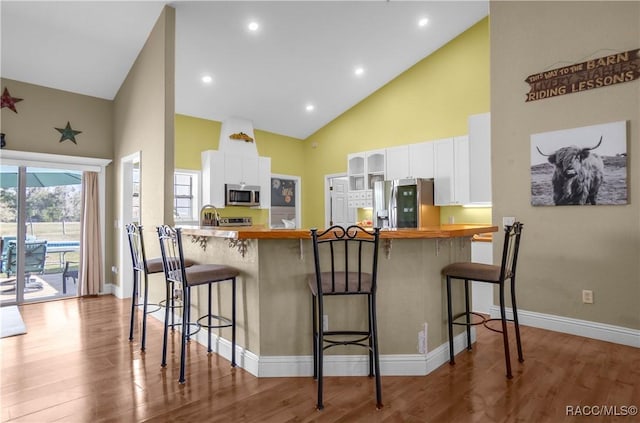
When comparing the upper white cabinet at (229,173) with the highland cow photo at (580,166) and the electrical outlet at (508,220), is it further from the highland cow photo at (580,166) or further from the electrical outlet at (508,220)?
the highland cow photo at (580,166)

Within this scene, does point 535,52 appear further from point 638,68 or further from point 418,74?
point 418,74

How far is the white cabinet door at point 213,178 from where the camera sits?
6.12 metres

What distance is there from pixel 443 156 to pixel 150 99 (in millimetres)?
4147

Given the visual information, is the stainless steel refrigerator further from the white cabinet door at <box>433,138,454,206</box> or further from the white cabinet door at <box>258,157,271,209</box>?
the white cabinet door at <box>258,157,271,209</box>

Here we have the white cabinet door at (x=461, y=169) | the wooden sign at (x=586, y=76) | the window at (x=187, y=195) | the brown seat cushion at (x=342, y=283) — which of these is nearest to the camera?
the brown seat cushion at (x=342, y=283)

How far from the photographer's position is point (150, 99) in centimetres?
442

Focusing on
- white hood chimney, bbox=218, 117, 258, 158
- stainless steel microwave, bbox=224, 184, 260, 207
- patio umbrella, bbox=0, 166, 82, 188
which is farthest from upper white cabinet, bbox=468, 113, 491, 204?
patio umbrella, bbox=0, 166, 82, 188

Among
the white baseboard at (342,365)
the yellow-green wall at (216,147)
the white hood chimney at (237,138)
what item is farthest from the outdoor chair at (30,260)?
the white baseboard at (342,365)

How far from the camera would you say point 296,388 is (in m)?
2.43

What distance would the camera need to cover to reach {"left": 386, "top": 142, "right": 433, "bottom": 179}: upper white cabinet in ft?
18.7

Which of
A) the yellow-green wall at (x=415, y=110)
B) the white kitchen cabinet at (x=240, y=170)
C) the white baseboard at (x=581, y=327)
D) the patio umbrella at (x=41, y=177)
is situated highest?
the yellow-green wall at (x=415, y=110)

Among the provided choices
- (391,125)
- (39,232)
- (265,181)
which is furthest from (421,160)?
(39,232)

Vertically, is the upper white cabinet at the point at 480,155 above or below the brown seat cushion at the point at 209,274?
above

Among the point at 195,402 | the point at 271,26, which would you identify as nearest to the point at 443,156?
the point at 271,26
